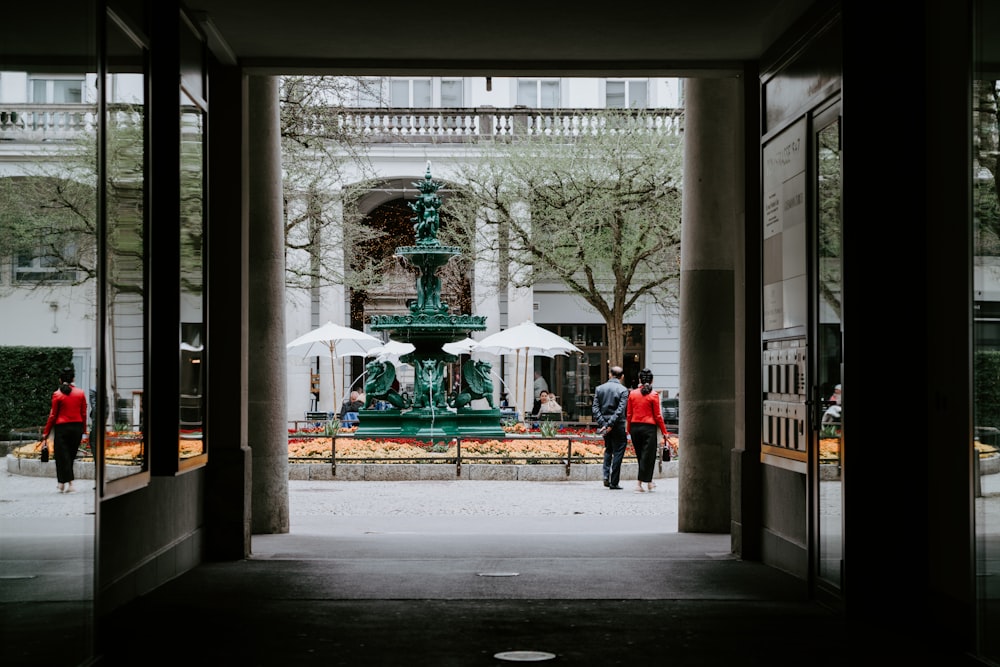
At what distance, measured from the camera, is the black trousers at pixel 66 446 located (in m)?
6.53

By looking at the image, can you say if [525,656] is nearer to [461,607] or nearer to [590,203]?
[461,607]

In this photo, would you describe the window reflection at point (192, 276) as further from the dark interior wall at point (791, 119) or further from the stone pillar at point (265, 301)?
the dark interior wall at point (791, 119)

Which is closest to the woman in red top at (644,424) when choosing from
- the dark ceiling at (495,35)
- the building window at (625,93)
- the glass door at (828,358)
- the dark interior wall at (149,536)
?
the dark ceiling at (495,35)

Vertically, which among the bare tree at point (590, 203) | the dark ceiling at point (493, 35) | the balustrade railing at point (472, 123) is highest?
the balustrade railing at point (472, 123)

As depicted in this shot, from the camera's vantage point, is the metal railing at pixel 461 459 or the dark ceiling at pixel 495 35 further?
the metal railing at pixel 461 459

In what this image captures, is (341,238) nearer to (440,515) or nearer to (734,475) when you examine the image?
(440,515)

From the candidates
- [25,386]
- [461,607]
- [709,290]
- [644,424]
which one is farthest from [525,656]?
[644,424]

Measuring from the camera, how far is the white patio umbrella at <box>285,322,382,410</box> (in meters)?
31.1

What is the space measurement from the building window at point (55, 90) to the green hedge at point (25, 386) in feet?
3.75

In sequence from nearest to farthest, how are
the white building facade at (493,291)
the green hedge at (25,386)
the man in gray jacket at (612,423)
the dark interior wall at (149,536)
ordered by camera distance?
the green hedge at (25,386) → the dark interior wall at (149,536) → the man in gray jacket at (612,423) → the white building facade at (493,291)

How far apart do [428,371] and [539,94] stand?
1986 cm

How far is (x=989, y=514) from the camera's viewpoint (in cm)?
697

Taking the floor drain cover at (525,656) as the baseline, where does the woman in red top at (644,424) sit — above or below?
above

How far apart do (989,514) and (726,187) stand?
7.27 m
